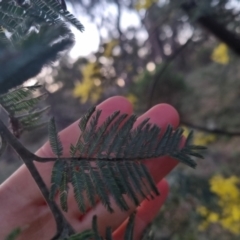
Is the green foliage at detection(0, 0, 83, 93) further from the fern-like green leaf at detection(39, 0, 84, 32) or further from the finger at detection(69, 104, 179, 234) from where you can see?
the finger at detection(69, 104, 179, 234)

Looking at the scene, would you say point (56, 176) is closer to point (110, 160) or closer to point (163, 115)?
point (110, 160)

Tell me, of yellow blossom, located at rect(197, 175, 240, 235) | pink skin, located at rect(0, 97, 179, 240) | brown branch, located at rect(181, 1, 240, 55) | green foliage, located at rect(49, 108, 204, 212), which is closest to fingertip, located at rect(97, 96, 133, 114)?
pink skin, located at rect(0, 97, 179, 240)

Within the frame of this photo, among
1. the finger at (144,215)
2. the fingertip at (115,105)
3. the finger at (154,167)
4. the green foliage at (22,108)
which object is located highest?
the green foliage at (22,108)

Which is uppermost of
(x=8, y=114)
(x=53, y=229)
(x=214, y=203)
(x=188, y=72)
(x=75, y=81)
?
(x=8, y=114)

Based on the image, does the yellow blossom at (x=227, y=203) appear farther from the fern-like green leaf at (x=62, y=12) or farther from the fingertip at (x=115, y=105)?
the fern-like green leaf at (x=62, y=12)

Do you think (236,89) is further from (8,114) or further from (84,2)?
(8,114)

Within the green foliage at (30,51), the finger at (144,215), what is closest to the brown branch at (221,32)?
the finger at (144,215)

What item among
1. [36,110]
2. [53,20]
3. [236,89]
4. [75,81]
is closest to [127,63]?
[75,81]
